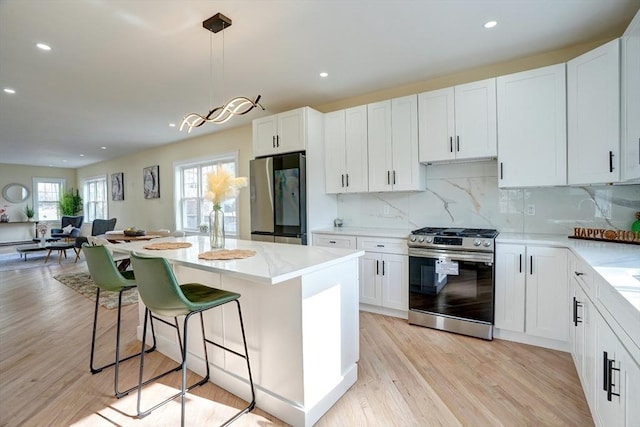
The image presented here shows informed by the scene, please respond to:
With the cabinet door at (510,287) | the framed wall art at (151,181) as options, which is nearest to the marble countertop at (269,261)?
the cabinet door at (510,287)

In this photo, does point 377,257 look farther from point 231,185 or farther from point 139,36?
point 139,36

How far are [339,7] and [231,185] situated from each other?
1.50m

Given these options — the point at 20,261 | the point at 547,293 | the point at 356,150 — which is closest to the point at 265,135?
the point at 356,150

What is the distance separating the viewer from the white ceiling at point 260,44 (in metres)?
2.18

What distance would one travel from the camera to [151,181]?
23.5 feet

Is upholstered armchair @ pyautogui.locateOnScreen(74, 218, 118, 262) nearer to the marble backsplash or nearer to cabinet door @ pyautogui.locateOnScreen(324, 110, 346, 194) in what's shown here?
cabinet door @ pyautogui.locateOnScreen(324, 110, 346, 194)

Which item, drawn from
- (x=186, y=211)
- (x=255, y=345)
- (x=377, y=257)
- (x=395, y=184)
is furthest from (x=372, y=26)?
(x=186, y=211)

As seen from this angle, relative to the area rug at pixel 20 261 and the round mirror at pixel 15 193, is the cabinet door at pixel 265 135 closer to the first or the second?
the area rug at pixel 20 261

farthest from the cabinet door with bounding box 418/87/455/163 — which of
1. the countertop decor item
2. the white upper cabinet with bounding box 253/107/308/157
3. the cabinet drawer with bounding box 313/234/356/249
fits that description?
the countertop decor item

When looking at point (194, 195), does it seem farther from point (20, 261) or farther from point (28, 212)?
point (28, 212)

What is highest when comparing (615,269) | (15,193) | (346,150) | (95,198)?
(346,150)

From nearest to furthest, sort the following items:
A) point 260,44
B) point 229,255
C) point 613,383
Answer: point 613,383 < point 229,255 < point 260,44

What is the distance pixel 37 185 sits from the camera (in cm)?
998

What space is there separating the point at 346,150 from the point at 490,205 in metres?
1.71
